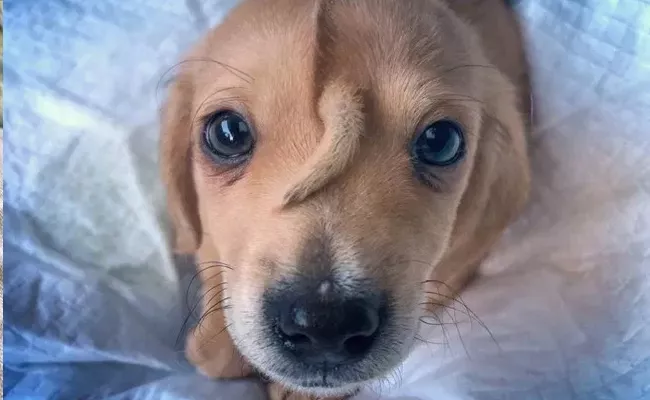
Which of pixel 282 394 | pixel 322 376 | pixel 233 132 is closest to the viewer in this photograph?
pixel 322 376

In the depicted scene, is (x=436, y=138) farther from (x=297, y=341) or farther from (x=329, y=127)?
(x=297, y=341)

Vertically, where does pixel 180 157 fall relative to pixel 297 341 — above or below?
above

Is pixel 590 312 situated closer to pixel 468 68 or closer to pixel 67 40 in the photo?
pixel 468 68

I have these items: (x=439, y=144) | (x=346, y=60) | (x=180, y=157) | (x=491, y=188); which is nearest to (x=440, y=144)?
(x=439, y=144)

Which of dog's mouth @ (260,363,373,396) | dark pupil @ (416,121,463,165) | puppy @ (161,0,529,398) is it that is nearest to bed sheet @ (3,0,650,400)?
puppy @ (161,0,529,398)

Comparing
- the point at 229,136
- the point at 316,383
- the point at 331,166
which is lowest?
the point at 316,383

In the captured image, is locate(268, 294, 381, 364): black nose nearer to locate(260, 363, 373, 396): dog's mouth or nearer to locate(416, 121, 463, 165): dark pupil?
locate(260, 363, 373, 396): dog's mouth

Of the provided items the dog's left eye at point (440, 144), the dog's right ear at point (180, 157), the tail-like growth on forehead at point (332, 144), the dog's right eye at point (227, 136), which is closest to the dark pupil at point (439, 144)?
the dog's left eye at point (440, 144)
